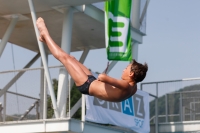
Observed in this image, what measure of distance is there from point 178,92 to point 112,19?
620cm

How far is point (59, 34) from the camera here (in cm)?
2180

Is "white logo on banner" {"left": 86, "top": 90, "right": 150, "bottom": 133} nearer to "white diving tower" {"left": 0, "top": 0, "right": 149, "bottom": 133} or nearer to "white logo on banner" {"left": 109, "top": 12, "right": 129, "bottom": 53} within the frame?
"white diving tower" {"left": 0, "top": 0, "right": 149, "bottom": 133}

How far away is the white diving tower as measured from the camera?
58.5 ft

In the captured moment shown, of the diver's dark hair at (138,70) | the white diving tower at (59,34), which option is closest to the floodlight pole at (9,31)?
the white diving tower at (59,34)

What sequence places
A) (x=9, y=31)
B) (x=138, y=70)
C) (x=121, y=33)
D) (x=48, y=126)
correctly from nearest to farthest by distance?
(x=138, y=70)
(x=48, y=126)
(x=9, y=31)
(x=121, y=33)

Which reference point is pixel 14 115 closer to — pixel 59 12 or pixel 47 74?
pixel 47 74

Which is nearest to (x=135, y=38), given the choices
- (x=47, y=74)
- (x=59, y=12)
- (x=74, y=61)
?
(x=59, y=12)

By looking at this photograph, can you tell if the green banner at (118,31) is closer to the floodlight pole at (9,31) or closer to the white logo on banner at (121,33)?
the white logo on banner at (121,33)

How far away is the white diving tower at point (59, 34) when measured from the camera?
17828 mm

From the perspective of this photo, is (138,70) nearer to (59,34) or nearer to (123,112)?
(123,112)

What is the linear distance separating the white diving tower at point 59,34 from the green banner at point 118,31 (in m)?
0.53

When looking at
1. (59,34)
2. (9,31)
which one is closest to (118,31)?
(59,34)

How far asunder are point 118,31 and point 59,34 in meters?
2.67

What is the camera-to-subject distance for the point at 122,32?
2003 cm
